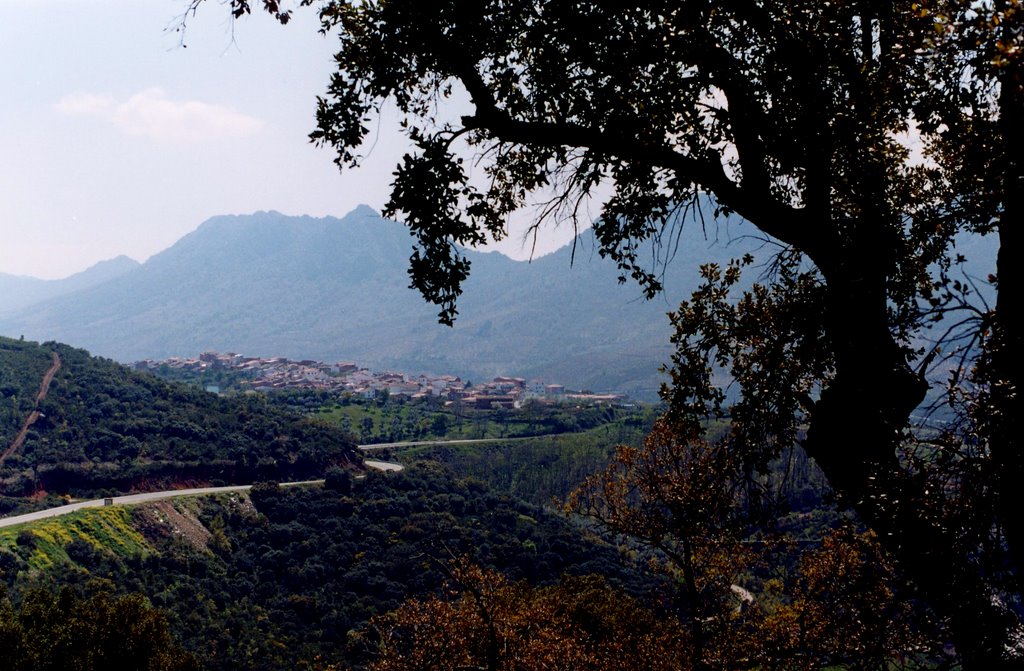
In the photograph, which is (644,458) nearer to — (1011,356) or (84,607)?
(1011,356)

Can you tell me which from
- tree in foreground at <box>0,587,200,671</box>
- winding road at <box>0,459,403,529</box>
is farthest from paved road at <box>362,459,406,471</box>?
tree in foreground at <box>0,587,200,671</box>

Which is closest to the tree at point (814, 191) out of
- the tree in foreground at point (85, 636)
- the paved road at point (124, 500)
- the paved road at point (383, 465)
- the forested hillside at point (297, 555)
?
the tree in foreground at point (85, 636)

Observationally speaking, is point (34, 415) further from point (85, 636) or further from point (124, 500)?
point (85, 636)

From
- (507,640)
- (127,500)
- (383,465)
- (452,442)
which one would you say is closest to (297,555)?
(127,500)

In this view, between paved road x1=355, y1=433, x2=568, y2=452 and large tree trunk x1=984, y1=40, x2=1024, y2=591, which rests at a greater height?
large tree trunk x1=984, y1=40, x2=1024, y2=591

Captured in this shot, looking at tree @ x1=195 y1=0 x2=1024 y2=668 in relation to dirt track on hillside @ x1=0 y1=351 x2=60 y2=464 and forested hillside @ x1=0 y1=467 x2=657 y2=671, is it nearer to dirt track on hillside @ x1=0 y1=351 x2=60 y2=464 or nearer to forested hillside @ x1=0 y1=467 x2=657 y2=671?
forested hillside @ x1=0 y1=467 x2=657 y2=671

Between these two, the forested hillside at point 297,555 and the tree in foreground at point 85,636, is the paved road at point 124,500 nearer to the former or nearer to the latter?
the forested hillside at point 297,555
